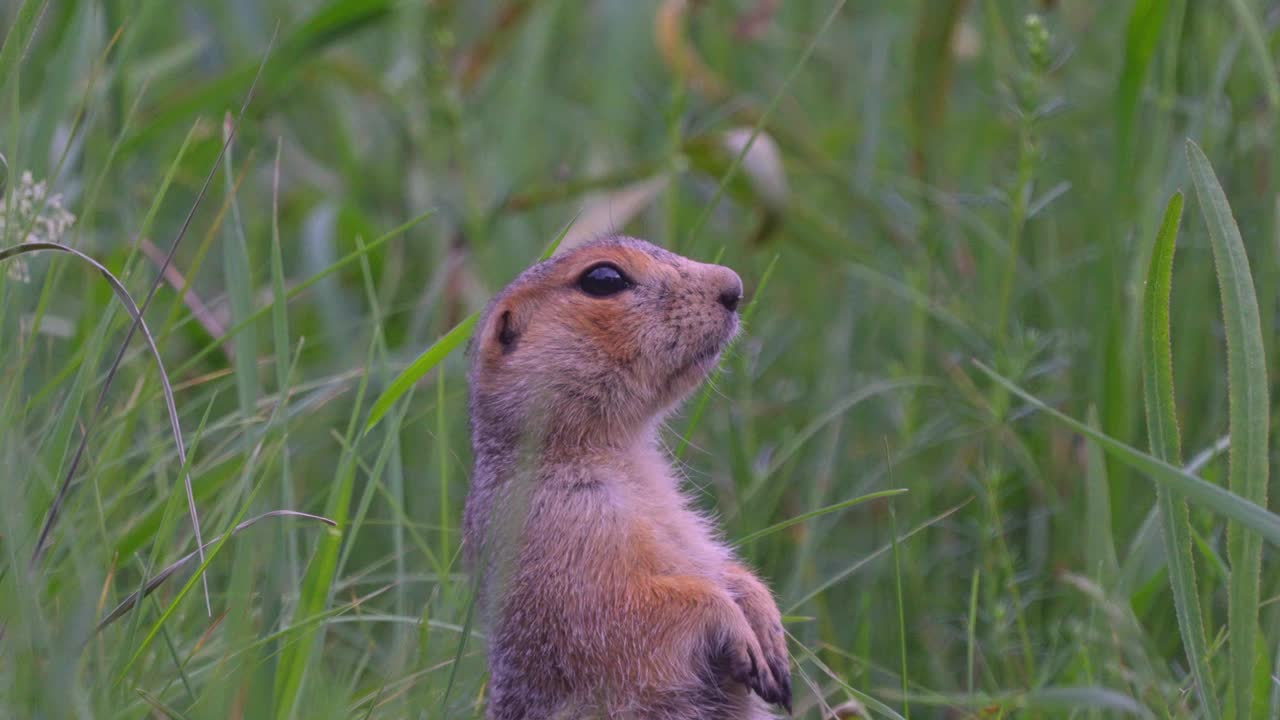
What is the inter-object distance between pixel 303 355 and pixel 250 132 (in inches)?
42.6

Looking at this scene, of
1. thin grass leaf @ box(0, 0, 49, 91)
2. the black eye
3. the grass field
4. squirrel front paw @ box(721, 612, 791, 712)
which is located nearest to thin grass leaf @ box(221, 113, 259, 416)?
the grass field

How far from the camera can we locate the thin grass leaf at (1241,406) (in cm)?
250

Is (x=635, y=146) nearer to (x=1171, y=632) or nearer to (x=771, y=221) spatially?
(x=771, y=221)

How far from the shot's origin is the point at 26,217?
3203mm

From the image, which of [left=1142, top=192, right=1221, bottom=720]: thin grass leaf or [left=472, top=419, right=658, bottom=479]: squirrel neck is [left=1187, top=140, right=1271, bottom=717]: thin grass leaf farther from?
[left=472, top=419, right=658, bottom=479]: squirrel neck

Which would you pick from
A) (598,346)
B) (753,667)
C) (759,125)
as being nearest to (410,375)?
(598,346)

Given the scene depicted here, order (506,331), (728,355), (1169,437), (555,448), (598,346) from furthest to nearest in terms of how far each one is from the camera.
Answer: (728,355), (506,331), (598,346), (555,448), (1169,437)

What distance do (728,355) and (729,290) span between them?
23 cm

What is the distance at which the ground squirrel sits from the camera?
9.55 ft

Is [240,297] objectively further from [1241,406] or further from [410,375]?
[1241,406]

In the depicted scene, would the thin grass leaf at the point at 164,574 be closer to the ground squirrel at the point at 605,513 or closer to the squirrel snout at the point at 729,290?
the ground squirrel at the point at 605,513

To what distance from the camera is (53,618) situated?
9.59 ft

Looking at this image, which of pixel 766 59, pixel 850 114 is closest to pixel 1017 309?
pixel 850 114

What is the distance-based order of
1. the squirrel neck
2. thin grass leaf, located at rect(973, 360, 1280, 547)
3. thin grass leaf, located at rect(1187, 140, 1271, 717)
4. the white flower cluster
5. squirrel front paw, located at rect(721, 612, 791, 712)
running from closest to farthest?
thin grass leaf, located at rect(973, 360, 1280, 547), thin grass leaf, located at rect(1187, 140, 1271, 717), squirrel front paw, located at rect(721, 612, 791, 712), the white flower cluster, the squirrel neck
